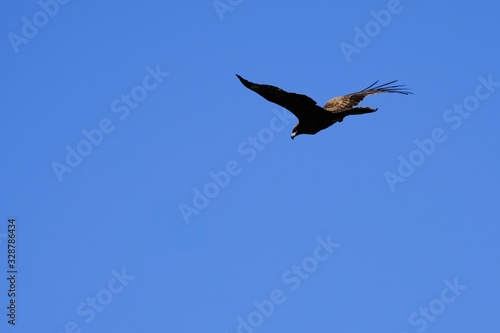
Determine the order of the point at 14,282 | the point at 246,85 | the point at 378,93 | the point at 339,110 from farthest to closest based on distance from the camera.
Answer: the point at 14,282
the point at 378,93
the point at 339,110
the point at 246,85

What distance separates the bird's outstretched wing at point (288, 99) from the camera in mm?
26422

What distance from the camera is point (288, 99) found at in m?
27.6

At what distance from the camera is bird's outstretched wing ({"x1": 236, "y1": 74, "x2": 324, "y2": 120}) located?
86.7 ft

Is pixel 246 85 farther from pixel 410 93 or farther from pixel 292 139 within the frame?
pixel 410 93

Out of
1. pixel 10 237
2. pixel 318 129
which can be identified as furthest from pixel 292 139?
pixel 10 237

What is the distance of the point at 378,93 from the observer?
106 feet

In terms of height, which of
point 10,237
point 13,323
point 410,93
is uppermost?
point 10,237

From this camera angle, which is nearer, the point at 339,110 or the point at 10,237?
the point at 339,110

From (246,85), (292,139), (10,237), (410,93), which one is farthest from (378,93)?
(10,237)

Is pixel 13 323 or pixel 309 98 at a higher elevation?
pixel 13 323

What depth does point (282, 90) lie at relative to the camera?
26.8 meters

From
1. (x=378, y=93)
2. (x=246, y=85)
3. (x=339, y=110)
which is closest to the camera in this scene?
(x=246, y=85)

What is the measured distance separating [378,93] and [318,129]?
143 inches

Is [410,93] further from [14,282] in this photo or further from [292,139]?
[14,282]
